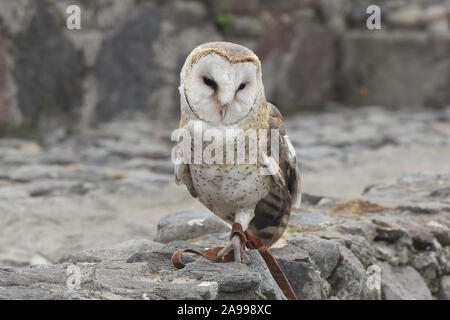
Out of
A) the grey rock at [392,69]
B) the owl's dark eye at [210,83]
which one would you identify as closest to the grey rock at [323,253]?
the owl's dark eye at [210,83]

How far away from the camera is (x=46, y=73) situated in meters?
5.48

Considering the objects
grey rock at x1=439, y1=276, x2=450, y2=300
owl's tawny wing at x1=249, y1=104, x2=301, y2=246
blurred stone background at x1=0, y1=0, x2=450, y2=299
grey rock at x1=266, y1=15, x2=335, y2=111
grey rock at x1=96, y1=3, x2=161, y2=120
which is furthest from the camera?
grey rock at x1=266, y1=15, x2=335, y2=111

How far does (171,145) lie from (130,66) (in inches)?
39.6

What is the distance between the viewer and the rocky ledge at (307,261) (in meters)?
1.96

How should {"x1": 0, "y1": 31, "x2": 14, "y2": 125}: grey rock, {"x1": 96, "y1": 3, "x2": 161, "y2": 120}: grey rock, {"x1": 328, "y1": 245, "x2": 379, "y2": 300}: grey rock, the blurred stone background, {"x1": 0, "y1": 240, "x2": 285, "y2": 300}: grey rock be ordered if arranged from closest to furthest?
{"x1": 0, "y1": 240, "x2": 285, "y2": 300}: grey rock
the blurred stone background
{"x1": 328, "y1": 245, "x2": 379, "y2": 300}: grey rock
{"x1": 0, "y1": 31, "x2": 14, "y2": 125}: grey rock
{"x1": 96, "y1": 3, "x2": 161, "y2": 120}: grey rock

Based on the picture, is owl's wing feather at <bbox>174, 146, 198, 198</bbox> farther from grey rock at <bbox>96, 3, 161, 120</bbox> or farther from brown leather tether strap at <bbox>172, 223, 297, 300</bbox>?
grey rock at <bbox>96, 3, 161, 120</bbox>

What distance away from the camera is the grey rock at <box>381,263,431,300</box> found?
9.43ft

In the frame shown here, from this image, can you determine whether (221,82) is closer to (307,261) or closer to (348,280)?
(307,261)

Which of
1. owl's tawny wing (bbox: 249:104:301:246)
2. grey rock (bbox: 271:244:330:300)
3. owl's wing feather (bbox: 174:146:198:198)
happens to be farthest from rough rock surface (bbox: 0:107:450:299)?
owl's wing feather (bbox: 174:146:198:198)

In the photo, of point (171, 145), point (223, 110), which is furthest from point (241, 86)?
point (171, 145)

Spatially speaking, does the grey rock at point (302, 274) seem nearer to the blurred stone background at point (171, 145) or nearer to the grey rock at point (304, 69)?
the blurred stone background at point (171, 145)

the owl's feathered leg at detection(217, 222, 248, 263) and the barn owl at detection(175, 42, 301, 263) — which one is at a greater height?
the barn owl at detection(175, 42, 301, 263)

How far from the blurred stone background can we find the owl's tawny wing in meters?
0.16

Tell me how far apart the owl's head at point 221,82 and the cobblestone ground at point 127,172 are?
59.3 inches
